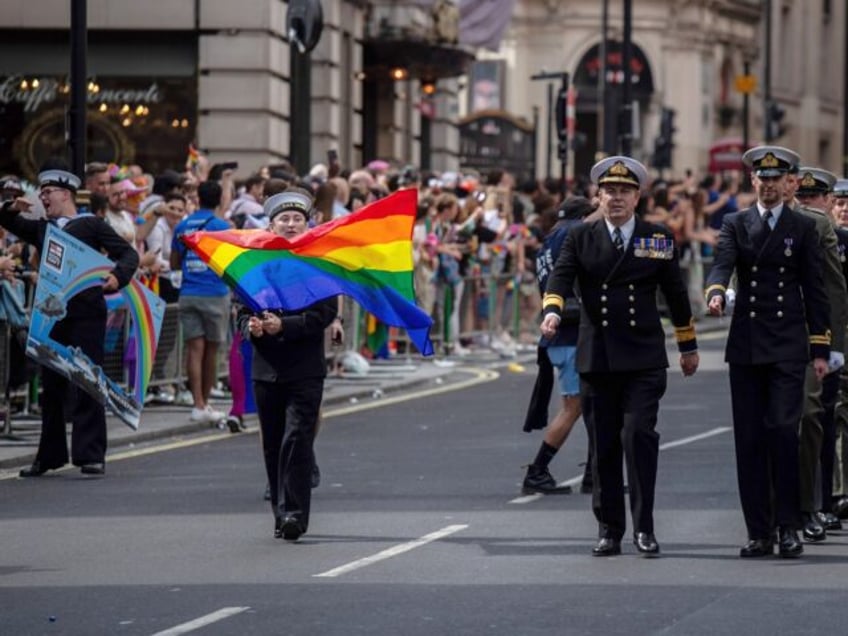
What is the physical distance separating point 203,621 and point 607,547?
287cm

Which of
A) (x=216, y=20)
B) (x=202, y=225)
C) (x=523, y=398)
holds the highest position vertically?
(x=216, y=20)

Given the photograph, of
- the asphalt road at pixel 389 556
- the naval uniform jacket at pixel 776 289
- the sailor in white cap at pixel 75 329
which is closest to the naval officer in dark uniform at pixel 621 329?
the naval uniform jacket at pixel 776 289

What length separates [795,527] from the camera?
13094 millimetres

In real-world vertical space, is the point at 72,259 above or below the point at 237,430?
above

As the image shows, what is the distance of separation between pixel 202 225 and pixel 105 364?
134 cm

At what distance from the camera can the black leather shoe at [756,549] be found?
13023 mm

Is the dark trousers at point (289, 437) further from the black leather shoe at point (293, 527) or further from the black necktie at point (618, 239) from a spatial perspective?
the black necktie at point (618, 239)

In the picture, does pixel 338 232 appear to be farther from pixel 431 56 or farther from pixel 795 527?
pixel 431 56

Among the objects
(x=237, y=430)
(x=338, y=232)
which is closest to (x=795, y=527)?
(x=338, y=232)

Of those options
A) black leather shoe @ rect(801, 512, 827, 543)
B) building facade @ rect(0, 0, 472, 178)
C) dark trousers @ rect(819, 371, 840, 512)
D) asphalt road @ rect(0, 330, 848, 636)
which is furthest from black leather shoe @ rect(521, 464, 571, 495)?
building facade @ rect(0, 0, 472, 178)

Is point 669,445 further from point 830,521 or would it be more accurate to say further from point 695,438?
point 830,521

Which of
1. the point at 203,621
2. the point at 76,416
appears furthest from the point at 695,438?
the point at 203,621

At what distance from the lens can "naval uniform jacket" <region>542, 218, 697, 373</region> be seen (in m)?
13.2

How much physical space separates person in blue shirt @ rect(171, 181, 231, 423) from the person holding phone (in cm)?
637
